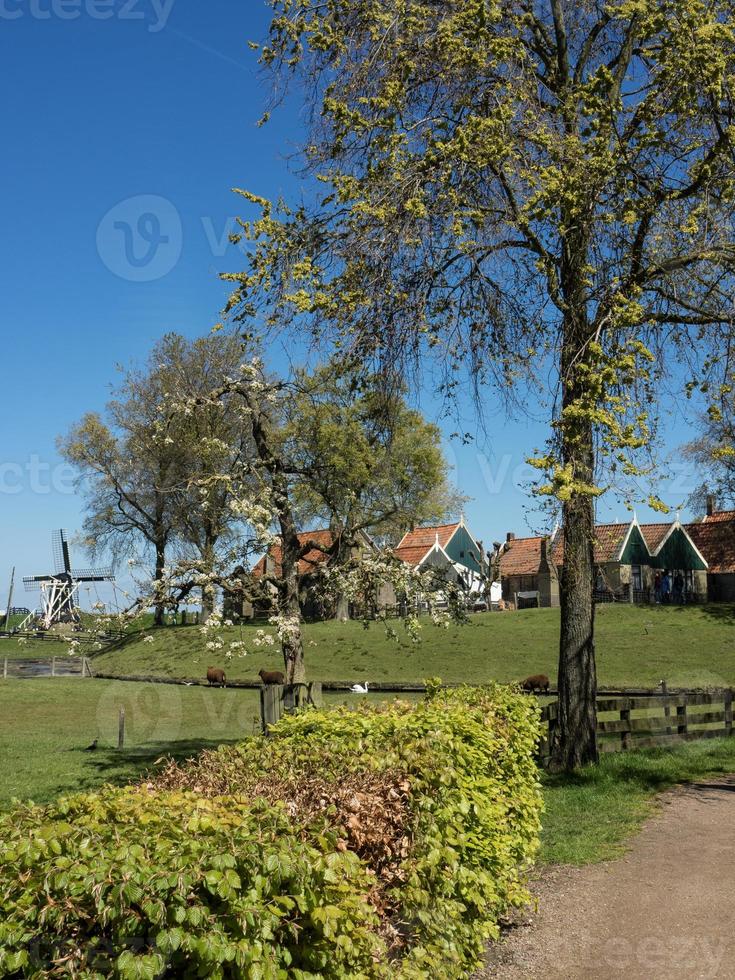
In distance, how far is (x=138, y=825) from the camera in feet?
15.1

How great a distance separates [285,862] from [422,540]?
262 feet

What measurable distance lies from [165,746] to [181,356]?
3558 centimetres

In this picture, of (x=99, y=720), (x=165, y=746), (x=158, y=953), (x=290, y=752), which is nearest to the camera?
(x=158, y=953)

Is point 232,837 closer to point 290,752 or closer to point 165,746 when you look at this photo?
point 290,752

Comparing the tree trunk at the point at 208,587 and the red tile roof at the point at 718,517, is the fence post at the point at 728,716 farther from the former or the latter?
the red tile roof at the point at 718,517

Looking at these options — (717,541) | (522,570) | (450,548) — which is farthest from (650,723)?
(450,548)

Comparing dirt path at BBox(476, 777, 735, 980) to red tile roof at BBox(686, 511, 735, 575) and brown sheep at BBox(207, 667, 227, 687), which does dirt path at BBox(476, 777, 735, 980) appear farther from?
red tile roof at BBox(686, 511, 735, 575)

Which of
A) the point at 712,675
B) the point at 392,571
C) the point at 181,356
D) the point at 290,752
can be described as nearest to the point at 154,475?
the point at 181,356

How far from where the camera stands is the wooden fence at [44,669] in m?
51.6

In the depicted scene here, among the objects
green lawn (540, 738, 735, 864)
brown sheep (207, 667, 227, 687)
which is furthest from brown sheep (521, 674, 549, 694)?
green lawn (540, 738, 735, 864)

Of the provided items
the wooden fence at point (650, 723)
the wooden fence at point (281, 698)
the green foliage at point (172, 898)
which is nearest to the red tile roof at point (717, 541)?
the wooden fence at point (650, 723)

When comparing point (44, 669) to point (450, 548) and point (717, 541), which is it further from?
point (717, 541)

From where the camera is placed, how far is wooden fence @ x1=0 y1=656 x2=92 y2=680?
51.6 meters

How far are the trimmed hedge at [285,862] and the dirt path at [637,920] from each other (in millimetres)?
514
